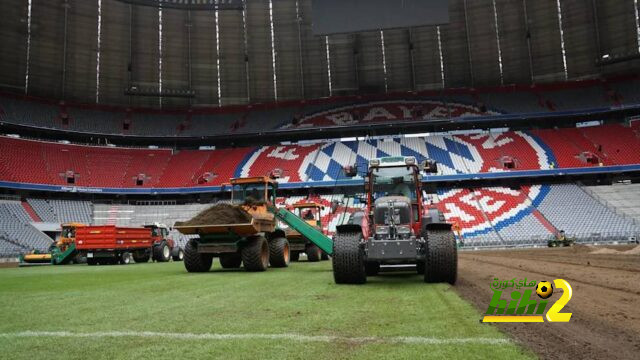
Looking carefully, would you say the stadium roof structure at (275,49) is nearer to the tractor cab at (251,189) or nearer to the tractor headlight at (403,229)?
the tractor cab at (251,189)

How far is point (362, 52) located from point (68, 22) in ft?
78.3

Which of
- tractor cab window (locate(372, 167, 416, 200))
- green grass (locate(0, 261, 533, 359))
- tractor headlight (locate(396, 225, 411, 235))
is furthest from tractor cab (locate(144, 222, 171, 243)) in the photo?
tractor headlight (locate(396, 225, 411, 235))

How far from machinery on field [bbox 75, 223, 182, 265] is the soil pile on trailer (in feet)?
32.0

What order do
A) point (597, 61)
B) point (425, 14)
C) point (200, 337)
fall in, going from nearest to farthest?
point (200, 337), point (425, 14), point (597, 61)

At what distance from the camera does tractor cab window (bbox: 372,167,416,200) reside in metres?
9.48

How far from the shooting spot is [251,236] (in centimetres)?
Result: 1275

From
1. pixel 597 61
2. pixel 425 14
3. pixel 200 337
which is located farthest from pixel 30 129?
pixel 597 61

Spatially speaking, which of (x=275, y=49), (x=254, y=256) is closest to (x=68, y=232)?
(x=254, y=256)

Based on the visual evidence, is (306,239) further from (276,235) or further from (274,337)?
(274,337)

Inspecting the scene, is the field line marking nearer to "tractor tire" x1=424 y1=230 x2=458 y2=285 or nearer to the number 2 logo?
the number 2 logo

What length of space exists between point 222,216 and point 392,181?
511cm

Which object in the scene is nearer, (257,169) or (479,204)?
(479,204)

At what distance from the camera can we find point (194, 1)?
38125 mm

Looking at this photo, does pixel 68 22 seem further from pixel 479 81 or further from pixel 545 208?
pixel 545 208
